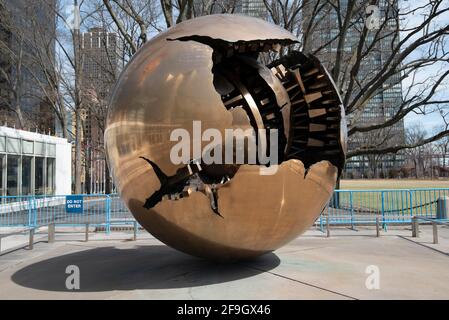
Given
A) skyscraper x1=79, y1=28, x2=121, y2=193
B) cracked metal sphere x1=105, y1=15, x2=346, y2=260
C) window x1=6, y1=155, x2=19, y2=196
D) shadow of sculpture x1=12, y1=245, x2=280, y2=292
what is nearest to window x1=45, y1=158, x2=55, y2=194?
window x1=6, y1=155, x2=19, y2=196

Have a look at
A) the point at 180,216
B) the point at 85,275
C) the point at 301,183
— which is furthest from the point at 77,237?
the point at 301,183

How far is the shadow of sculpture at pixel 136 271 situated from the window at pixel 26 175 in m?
15.1

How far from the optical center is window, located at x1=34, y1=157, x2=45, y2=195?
22475 millimetres

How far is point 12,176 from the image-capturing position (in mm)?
20281

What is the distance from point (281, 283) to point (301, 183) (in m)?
1.43

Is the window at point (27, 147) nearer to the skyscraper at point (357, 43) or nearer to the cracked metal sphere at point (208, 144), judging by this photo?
the skyscraper at point (357, 43)

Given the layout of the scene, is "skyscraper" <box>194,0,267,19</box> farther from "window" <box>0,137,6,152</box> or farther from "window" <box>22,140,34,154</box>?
"window" <box>22,140,34,154</box>

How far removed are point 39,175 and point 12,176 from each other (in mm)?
2569

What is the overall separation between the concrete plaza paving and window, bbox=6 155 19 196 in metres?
12.5

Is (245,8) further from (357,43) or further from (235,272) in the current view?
(235,272)

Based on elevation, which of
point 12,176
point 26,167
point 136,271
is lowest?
point 136,271

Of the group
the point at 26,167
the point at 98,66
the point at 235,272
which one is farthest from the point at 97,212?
the point at 98,66

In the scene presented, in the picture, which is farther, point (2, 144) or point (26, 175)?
point (26, 175)

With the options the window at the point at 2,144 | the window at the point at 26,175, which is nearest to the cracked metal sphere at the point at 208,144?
the window at the point at 2,144
